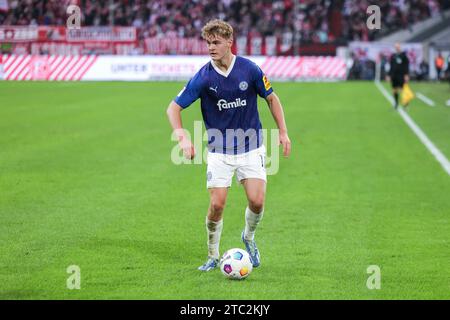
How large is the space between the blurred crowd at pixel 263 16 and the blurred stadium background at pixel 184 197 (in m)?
8.08

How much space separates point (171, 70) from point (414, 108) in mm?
18047

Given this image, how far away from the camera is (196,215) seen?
39.8 feet

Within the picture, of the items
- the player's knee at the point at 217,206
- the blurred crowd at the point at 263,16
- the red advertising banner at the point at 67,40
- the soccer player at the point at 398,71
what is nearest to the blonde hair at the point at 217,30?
the player's knee at the point at 217,206

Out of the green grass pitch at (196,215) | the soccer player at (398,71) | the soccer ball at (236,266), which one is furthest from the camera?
the soccer player at (398,71)

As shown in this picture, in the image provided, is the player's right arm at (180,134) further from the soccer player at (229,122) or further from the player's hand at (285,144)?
the player's hand at (285,144)

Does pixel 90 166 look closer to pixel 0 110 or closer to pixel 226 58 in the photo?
pixel 226 58

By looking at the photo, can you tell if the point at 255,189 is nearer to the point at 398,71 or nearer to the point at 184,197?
the point at 184,197

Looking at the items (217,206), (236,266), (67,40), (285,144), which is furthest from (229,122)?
(67,40)

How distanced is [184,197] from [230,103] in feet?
17.0

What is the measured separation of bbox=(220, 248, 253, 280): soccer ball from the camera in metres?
8.38

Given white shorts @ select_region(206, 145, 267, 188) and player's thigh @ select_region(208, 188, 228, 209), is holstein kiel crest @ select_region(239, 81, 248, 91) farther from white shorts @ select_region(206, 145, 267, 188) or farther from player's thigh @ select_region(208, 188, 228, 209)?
player's thigh @ select_region(208, 188, 228, 209)

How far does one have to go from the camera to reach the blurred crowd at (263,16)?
169 ft

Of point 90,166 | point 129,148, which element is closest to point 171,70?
point 129,148

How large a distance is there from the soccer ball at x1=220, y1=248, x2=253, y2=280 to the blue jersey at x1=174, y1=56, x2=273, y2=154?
3.47 feet
